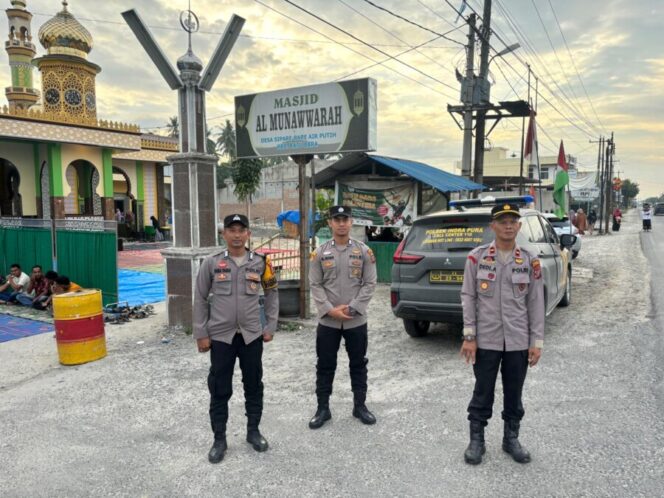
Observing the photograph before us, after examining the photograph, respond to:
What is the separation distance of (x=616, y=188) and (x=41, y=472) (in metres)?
59.2

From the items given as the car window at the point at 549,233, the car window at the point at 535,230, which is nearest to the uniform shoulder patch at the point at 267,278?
the car window at the point at 535,230

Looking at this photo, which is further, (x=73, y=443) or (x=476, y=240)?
(x=476, y=240)

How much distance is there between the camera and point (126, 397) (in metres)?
4.73

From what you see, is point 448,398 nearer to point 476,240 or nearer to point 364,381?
point 364,381

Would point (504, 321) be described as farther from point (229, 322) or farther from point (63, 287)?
point (63, 287)

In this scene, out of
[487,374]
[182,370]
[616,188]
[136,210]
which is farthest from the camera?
[616,188]

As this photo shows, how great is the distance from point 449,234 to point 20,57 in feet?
79.1

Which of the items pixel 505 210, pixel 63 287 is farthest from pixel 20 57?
pixel 505 210

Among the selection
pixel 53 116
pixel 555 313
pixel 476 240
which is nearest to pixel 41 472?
pixel 476 240

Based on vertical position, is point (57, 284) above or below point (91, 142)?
below

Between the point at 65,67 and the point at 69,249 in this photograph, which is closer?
the point at 69,249

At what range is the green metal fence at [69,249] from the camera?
875cm

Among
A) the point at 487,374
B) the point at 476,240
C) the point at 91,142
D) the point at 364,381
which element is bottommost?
the point at 364,381

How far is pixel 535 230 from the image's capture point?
21.5 ft
